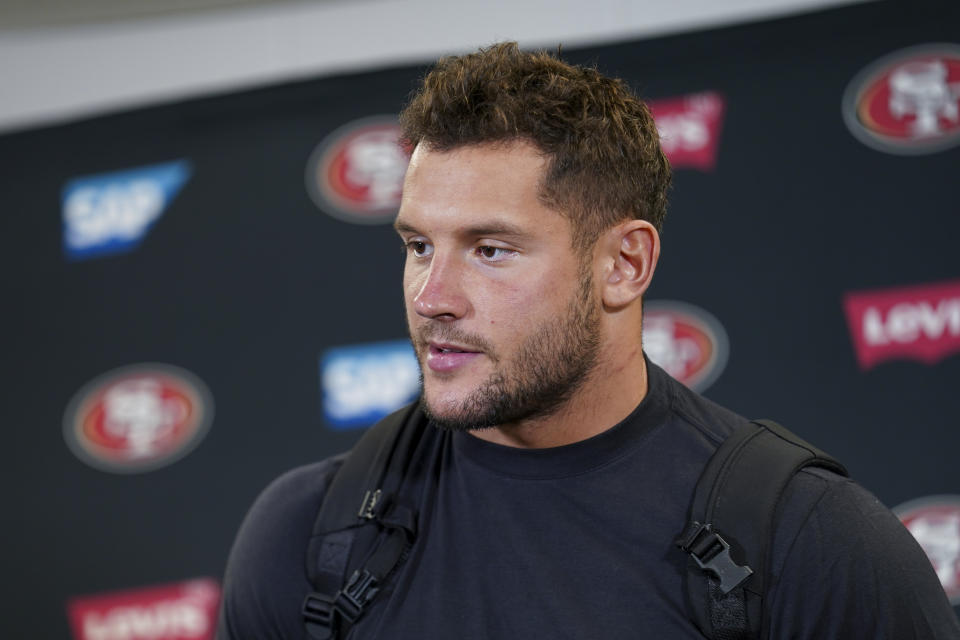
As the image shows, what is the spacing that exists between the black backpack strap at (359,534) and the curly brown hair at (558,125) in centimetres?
30

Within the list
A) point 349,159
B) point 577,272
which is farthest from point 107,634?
point 577,272

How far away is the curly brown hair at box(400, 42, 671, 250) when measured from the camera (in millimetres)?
1004

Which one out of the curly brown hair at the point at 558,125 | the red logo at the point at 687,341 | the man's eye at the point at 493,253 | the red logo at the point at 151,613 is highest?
the curly brown hair at the point at 558,125

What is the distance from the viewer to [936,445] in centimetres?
196

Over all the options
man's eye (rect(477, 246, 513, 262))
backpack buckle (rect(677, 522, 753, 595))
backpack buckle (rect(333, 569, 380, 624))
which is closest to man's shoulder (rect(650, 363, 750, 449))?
backpack buckle (rect(677, 522, 753, 595))

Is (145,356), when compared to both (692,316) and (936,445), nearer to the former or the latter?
(692,316)

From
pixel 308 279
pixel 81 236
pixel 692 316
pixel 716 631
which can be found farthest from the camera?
pixel 81 236

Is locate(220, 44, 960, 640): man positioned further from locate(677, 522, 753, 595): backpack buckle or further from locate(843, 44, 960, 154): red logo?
locate(843, 44, 960, 154): red logo

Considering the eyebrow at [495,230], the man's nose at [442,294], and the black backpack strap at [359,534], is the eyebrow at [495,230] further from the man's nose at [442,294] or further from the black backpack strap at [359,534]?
the black backpack strap at [359,534]

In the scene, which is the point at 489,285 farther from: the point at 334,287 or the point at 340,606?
the point at 334,287

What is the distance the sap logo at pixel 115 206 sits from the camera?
239 cm

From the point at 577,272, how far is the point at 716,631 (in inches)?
14.2

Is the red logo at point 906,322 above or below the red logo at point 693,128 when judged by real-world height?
below

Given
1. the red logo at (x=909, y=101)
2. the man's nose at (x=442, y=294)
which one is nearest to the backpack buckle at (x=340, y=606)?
the man's nose at (x=442, y=294)
